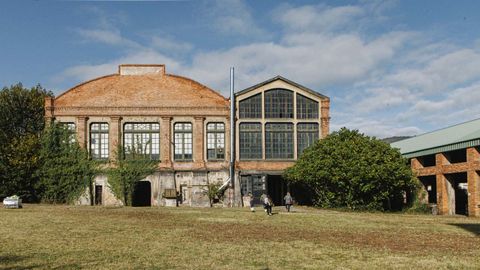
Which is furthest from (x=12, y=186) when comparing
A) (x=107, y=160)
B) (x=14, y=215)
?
(x=14, y=215)

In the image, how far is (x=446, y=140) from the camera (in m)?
35.7

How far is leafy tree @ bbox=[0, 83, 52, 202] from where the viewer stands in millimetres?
38219

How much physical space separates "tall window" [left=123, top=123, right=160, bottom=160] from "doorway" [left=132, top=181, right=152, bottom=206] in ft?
9.40

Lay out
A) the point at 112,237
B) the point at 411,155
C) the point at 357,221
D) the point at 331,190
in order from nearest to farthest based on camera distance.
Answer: the point at 112,237, the point at 357,221, the point at 331,190, the point at 411,155

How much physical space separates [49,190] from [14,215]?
13655mm

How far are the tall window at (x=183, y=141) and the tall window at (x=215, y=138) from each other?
1503 mm

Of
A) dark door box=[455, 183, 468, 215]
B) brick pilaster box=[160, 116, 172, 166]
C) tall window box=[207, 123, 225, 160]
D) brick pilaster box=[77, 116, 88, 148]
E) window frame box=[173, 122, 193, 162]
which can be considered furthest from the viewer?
tall window box=[207, 123, 225, 160]

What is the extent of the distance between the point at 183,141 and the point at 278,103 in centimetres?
817

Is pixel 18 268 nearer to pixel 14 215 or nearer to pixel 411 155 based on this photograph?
pixel 14 215

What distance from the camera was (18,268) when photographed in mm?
11891

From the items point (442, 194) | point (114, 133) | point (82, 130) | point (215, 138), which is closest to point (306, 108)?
point (215, 138)

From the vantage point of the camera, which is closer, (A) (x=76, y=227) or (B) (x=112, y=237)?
(B) (x=112, y=237)

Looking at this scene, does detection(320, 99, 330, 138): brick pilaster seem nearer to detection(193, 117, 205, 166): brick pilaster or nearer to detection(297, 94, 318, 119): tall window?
detection(297, 94, 318, 119): tall window

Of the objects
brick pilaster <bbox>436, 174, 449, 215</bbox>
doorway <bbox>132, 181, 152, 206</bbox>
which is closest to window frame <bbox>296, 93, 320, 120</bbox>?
brick pilaster <bbox>436, 174, 449, 215</bbox>
